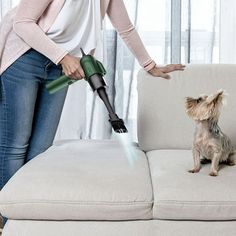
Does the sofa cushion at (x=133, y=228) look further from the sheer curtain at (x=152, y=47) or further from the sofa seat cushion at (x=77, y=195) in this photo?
the sheer curtain at (x=152, y=47)

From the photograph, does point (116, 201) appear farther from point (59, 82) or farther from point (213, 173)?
point (59, 82)

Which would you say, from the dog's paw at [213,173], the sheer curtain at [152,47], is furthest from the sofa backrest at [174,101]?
the sheer curtain at [152,47]

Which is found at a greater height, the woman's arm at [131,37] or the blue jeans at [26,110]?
the woman's arm at [131,37]

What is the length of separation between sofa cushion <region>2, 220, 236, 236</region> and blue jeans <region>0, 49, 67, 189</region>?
1.68ft

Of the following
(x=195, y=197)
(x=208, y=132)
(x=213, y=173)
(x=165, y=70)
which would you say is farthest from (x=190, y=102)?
(x=165, y=70)

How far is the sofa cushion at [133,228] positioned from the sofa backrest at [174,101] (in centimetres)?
65

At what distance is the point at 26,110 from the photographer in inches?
69.3

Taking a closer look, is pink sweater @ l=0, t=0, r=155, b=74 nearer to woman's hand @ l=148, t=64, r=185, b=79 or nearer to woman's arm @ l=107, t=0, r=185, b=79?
woman's arm @ l=107, t=0, r=185, b=79

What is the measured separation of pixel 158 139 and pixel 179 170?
16.9 inches

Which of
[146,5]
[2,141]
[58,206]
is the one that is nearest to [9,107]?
[2,141]

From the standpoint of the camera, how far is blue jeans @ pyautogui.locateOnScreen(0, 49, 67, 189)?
1.72 m

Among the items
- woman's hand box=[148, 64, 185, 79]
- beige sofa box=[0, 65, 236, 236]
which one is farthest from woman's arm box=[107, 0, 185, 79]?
beige sofa box=[0, 65, 236, 236]

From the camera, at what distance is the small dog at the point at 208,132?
60.2 inches

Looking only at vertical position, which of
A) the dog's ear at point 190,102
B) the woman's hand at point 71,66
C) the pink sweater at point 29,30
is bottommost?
the dog's ear at point 190,102
